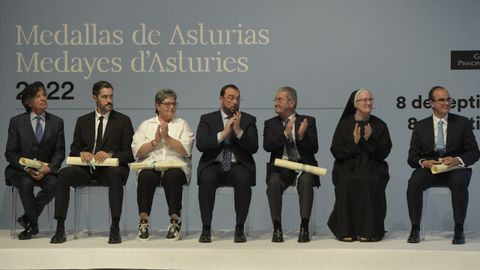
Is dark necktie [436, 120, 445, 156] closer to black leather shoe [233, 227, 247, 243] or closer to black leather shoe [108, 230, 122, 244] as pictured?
black leather shoe [233, 227, 247, 243]

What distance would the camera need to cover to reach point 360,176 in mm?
5855

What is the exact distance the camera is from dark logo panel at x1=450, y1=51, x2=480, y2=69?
23.1 ft

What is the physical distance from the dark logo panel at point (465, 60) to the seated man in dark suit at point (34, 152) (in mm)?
3728

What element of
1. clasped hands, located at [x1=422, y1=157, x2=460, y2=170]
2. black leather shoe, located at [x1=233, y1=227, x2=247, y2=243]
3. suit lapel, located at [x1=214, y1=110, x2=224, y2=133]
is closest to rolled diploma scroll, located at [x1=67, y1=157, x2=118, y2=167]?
suit lapel, located at [x1=214, y1=110, x2=224, y2=133]

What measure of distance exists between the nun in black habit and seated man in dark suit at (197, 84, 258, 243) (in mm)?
707

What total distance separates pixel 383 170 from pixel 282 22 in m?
2.01

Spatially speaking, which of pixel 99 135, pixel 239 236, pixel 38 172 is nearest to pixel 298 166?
pixel 239 236

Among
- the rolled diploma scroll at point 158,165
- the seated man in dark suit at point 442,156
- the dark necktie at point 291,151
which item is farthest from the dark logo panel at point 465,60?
the rolled diploma scroll at point 158,165

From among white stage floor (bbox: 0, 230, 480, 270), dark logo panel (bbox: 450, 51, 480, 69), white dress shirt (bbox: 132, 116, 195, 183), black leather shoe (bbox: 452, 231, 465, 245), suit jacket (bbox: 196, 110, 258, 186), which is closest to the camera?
white stage floor (bbox: 0, 230, 480, 270)

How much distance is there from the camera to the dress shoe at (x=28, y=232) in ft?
19.6

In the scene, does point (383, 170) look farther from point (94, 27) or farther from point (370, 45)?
point (94, 27)

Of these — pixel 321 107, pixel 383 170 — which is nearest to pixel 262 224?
pixel 321 107

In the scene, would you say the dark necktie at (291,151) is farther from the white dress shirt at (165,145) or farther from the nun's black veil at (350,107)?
the white dress shirt at (165,145)

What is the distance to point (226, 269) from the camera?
538 centimetres
